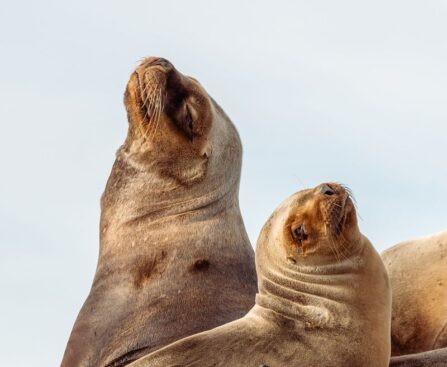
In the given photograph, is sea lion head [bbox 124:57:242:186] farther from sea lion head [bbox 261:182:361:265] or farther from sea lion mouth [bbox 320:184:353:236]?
sea lion mouth [bbox 320:184:353:236]

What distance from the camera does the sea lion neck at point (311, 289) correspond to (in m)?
10.9

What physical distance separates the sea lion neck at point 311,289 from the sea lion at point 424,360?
61 centimetres

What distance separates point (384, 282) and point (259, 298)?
860mm

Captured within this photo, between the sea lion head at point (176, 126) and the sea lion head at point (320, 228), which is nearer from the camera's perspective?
the sea lion head at point (320, 228)

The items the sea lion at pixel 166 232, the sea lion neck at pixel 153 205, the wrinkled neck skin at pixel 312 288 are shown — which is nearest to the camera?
the wrinkled neck skin at pixel 312 288

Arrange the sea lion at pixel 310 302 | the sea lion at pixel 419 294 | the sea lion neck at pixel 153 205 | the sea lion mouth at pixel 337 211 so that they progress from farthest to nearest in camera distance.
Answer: the sea lion neck at pixel 153 205 < the sea lion at pixel 419 294 < the sea lion mouth at pixel 337 211 < the sea lion at pixel 310 302

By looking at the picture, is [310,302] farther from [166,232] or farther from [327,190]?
[166,232]

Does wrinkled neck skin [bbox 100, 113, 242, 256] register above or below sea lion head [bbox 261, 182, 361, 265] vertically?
below

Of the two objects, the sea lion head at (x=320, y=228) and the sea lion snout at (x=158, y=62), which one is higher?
the sea lion snout at (x=158, y=62)

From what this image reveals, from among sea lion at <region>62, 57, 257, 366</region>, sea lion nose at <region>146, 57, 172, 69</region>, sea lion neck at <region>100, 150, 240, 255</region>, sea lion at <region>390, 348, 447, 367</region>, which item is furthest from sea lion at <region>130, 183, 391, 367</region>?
sea lion nose at <region>146, 57, 172, 69</region>

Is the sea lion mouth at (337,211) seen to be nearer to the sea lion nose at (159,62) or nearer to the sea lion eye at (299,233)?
the sea lion eye at (299,233)

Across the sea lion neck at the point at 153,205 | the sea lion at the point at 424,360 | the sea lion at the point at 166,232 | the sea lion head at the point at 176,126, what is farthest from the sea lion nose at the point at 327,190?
the sea lion head at the point at 176,126

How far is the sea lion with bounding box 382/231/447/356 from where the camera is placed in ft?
41.4

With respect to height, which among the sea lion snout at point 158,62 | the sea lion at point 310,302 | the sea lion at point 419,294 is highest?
the sea lion snout at point 158,62
